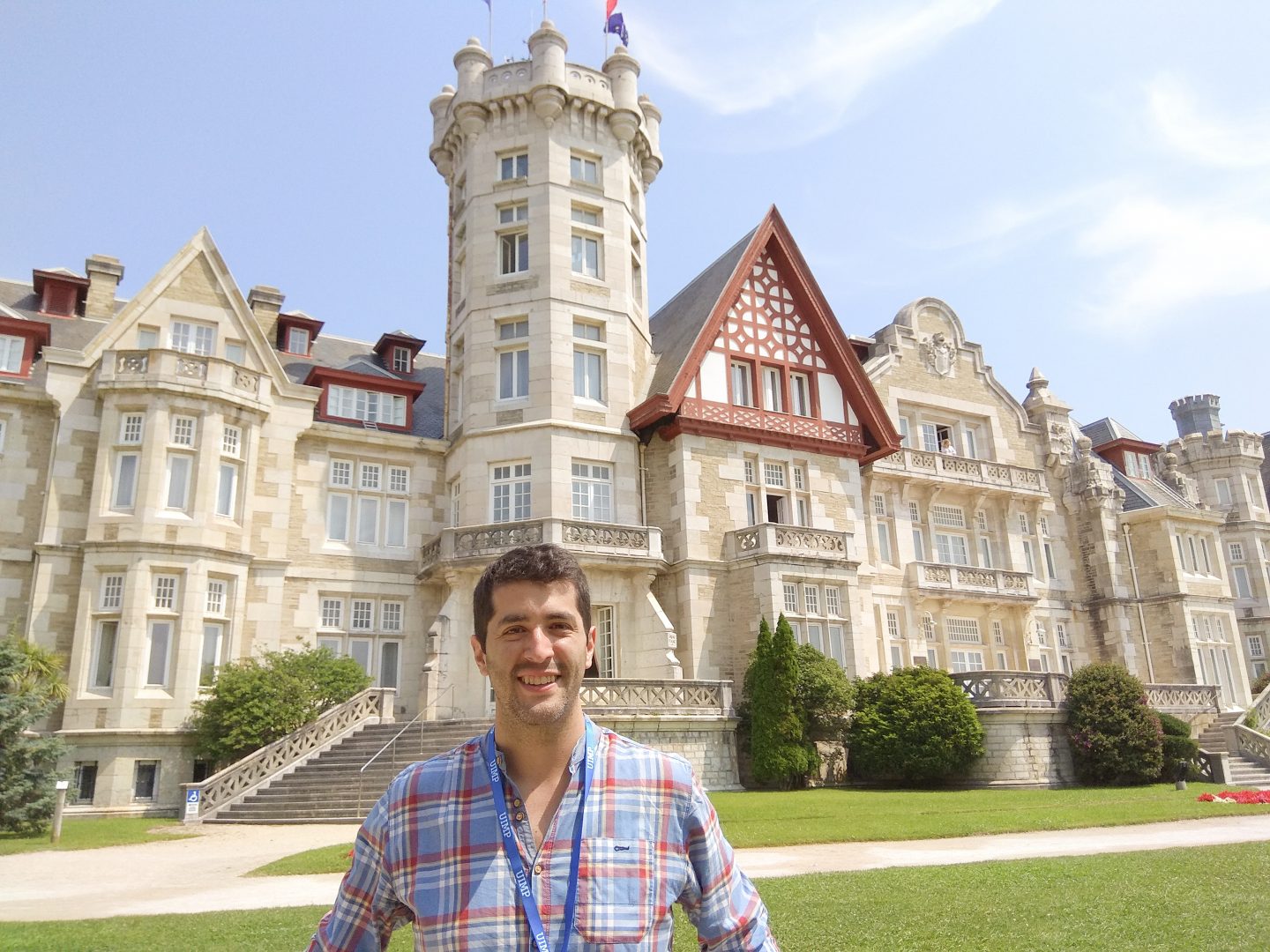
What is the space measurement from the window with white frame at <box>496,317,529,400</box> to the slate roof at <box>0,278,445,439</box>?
3.45 m

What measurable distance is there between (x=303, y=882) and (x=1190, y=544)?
3555 centimetres

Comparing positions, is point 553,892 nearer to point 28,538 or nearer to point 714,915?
point 714,915

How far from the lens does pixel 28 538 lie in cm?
2278

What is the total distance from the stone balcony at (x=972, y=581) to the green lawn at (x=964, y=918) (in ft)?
66.8

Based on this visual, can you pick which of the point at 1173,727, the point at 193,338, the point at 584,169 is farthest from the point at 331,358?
Answer: the point at 1173,727

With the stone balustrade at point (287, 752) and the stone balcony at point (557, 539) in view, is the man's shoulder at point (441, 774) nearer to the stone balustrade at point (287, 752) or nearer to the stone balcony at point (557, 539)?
the stone balustrade at point (287, 752)

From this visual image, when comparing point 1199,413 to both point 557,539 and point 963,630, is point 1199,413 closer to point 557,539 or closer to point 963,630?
point 963,630

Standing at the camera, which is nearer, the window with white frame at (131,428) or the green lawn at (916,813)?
the green lawn at (916,813)

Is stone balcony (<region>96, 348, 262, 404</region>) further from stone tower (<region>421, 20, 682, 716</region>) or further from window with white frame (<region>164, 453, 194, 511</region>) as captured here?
stone tower (<region>421, 20, 682, 716</region>)

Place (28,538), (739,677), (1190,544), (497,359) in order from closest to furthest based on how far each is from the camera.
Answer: (28,538), (739,677), (497,359), (1190,544)

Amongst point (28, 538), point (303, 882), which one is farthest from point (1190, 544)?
point (28, 538)

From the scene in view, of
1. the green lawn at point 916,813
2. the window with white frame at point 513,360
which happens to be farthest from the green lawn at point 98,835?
the window with white frame at point 513,360

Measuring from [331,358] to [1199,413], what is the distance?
139 feet

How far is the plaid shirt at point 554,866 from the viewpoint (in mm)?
2385
